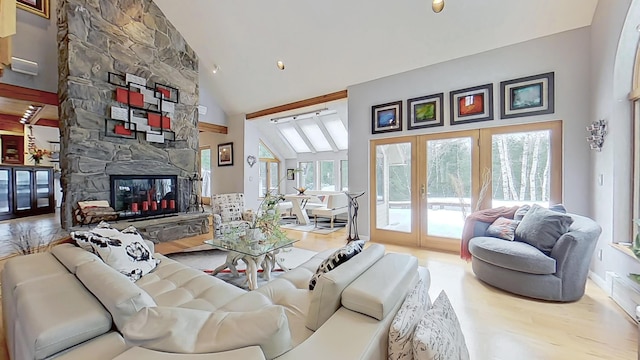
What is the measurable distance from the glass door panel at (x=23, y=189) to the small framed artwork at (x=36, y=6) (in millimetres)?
4175

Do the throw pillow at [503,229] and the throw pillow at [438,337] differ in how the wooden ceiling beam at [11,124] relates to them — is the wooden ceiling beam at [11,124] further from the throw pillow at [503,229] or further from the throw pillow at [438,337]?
the throw pillow at [503,229]

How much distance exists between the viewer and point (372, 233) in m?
5.13

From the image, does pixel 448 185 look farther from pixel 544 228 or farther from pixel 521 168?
pixel 544 228

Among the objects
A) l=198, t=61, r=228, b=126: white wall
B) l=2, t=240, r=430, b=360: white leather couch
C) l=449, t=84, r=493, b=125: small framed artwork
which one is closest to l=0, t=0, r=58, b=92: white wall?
l=198, t=61, r=228, b=126: white wall

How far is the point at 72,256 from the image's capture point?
1763mm

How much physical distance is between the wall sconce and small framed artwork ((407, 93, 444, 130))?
5.72ft

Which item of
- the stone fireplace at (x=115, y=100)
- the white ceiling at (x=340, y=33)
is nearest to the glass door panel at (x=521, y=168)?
the white ceiling at (x=340, y=33)

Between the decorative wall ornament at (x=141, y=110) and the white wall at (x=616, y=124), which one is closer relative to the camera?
the white wall at (x=616, y=124)

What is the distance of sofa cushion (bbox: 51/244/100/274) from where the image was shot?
5.45ft

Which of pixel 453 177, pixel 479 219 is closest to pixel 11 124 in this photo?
pixel 453 177

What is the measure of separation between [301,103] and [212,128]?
2924mm

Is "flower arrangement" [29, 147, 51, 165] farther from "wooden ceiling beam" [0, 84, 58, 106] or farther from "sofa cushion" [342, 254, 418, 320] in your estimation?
"sofa cushion" [342, 254, 418, 320]

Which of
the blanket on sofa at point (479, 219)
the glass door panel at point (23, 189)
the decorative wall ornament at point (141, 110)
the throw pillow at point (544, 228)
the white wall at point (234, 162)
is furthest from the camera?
the white wall at point (234, 162)

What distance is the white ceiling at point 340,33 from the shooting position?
3.43 meters
